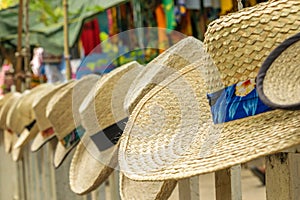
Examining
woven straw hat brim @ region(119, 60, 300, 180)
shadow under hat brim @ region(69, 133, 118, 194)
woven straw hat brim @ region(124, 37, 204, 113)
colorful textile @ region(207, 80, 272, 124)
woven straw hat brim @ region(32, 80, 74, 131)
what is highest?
woven straw hat brim @ region(124, 37, 204, 113)

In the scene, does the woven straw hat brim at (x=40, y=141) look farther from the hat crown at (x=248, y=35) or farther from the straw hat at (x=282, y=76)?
the straw hat at (x=282, y=76)

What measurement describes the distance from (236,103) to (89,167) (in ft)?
3.14

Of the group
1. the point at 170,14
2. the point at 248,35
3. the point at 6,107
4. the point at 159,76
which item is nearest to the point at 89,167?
the point at 159,76

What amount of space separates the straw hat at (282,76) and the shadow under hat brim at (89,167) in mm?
788

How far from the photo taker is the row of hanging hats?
99cm

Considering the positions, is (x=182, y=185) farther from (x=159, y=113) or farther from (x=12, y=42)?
(x=12, y=42)

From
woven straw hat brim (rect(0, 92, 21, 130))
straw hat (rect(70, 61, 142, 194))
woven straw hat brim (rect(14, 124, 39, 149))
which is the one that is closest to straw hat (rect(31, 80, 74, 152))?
woven straw hat brim (rect(14, 124, 39, 149))

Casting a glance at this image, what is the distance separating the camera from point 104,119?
71.1 inches

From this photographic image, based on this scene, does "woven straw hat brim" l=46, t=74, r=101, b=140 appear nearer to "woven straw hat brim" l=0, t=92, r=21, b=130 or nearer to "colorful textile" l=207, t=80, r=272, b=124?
"colorful textile" l=207, t=80, r=272, b=124

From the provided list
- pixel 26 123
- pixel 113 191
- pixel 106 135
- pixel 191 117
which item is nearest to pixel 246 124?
pixel 191 117

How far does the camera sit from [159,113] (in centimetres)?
137

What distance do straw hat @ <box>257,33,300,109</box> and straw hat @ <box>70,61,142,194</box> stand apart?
0.73 m

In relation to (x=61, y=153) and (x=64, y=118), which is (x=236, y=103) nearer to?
(x=64, y=118)

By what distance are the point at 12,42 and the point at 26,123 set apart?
201cm
